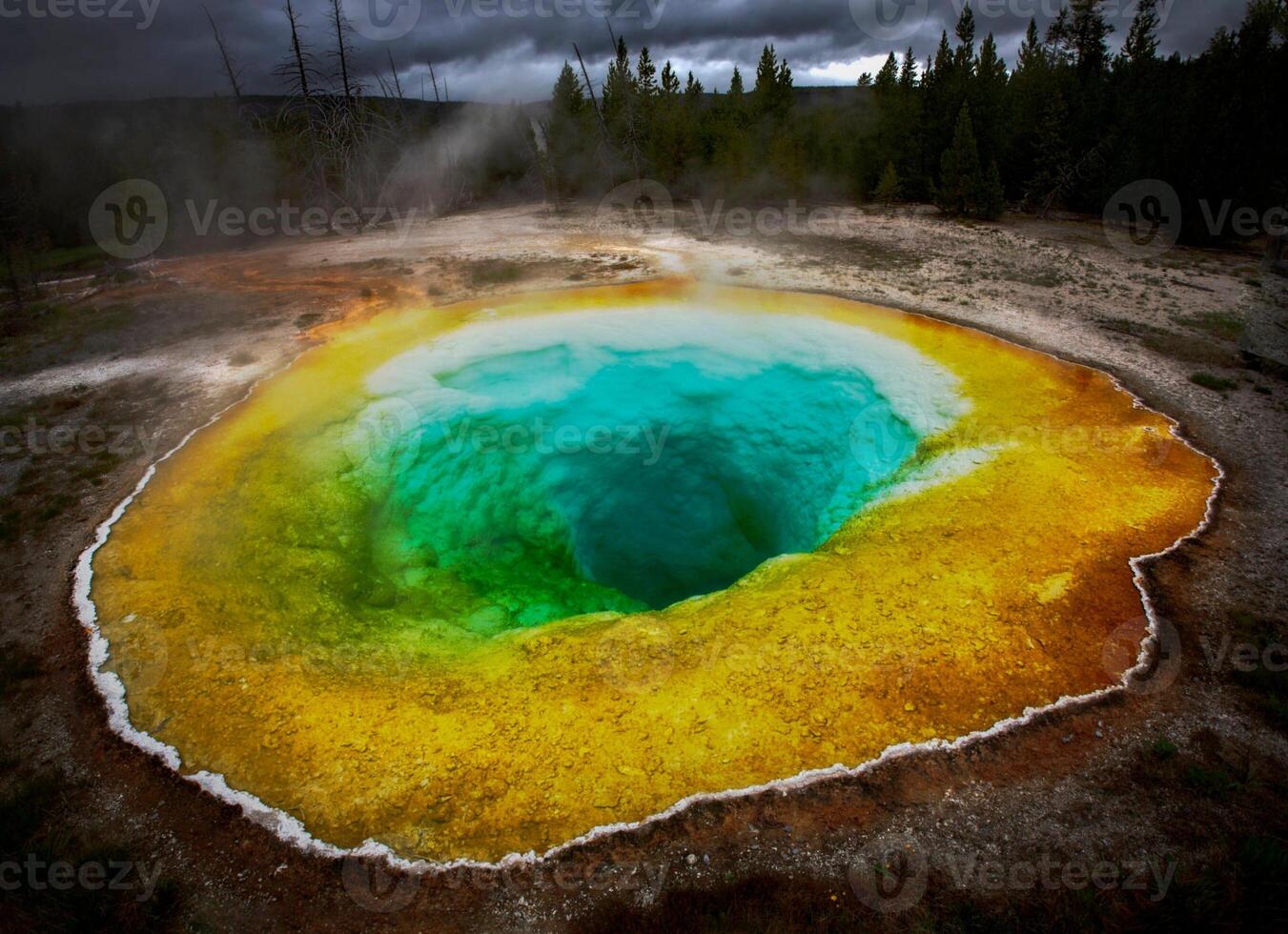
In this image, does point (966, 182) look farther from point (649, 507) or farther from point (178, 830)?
point (178, 830)

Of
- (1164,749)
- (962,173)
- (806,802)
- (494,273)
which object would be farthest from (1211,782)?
(962,173)

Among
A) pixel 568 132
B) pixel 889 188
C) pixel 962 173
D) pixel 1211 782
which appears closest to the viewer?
pixel 1211 782

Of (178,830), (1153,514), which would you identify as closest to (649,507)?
(1153,514)

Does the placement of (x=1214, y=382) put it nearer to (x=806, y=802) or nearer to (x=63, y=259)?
(x=806, y=802)

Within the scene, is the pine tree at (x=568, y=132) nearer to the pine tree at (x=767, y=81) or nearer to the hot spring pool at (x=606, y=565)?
the pine tree at (x=767, y=81)

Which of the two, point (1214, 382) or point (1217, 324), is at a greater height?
point (1217, 324)
